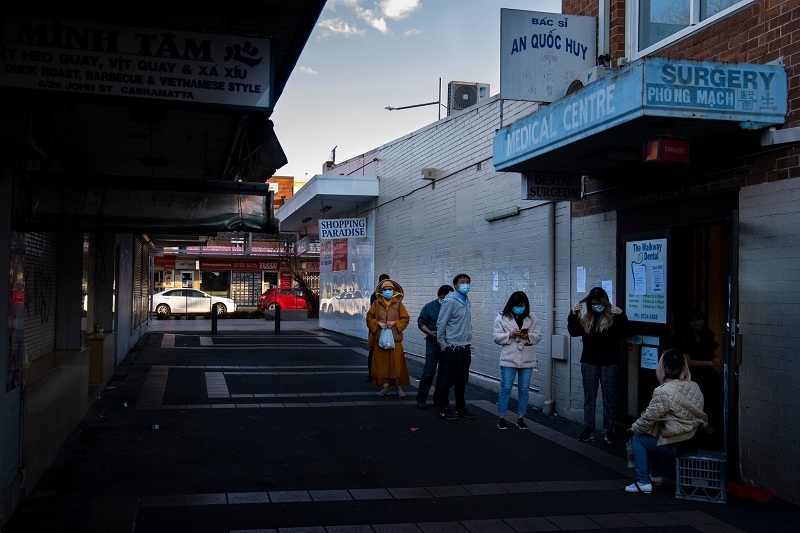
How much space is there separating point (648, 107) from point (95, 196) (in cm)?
462

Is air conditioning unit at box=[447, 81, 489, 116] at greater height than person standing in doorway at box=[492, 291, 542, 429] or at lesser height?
greater

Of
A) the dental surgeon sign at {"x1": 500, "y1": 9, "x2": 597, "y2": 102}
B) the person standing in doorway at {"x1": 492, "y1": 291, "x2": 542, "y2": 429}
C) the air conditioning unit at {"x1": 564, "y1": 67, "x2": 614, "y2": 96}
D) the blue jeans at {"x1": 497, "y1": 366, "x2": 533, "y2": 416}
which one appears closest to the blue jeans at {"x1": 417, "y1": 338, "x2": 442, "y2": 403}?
the blue jeans at {"x1": 497, "y1": 366, "x2": 533, "y2": 416}

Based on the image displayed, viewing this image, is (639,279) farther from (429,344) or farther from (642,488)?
Answer: (429,344)

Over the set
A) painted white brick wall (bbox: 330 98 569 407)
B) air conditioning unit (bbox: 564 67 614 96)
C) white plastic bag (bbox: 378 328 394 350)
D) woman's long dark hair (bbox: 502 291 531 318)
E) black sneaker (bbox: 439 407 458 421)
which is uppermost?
air conditioning unit (bbox: 564 67 614 96)

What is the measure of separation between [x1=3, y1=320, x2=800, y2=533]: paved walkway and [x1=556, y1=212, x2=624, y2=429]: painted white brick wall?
365mm

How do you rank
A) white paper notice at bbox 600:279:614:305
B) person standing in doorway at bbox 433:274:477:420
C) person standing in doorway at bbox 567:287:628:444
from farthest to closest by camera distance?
person standing in doorway at bbox 433:274:477:420
white paper notice at bbox 600:279:614:305
person standing in doorway at bbox 567:287:628:444

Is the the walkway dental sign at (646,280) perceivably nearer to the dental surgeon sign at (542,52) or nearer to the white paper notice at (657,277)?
the white paper notice at (657,277)

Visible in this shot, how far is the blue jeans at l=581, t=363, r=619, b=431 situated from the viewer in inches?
339

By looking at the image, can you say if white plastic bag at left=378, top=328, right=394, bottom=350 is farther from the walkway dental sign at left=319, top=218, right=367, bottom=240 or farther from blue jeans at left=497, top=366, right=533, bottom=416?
the walkway dental sign at left=319, top=218, right=367, bottom=240

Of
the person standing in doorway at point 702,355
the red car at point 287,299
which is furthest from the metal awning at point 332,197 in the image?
the person standing in doorway at point 702,355

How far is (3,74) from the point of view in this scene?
5008 millimetres

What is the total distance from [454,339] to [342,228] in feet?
37.0

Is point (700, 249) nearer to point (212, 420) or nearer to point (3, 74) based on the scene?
point (212, 420)

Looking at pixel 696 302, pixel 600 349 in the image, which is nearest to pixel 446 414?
pixel 600 349
